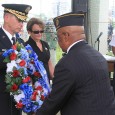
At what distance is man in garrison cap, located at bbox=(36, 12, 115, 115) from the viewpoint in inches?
74.8

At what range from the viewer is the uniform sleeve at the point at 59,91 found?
1882 mm

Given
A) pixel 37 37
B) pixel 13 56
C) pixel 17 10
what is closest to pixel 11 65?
pixel 13 56

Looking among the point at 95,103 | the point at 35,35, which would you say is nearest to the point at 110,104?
the point at 95,103

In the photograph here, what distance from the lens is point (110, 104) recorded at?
2033 millimetres

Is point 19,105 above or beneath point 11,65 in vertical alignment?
beneath

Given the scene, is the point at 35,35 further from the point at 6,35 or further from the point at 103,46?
the point at 103,46

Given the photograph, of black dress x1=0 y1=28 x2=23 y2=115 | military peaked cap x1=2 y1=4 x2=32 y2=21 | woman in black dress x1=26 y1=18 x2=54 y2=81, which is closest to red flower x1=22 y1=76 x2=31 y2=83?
black dress x1=0 y1=28 x2=23 y2=115

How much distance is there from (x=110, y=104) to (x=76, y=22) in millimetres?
563

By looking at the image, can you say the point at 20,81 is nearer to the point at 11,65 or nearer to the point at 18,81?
the point at 18,81

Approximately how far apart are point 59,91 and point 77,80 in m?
0.14

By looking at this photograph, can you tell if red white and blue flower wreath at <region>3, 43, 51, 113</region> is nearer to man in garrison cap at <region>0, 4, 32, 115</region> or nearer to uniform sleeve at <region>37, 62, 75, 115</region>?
man in garrison cap at <region>0, 4, 32, 115</region>

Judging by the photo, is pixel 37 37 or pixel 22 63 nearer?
pixel 22 63

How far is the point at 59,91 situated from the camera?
1.93m

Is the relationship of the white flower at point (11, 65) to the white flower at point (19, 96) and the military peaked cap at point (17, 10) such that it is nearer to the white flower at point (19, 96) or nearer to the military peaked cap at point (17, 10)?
the white flower at point (19, 96)
